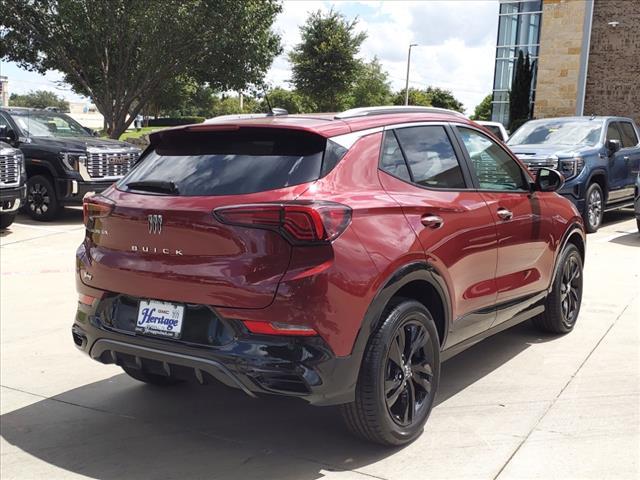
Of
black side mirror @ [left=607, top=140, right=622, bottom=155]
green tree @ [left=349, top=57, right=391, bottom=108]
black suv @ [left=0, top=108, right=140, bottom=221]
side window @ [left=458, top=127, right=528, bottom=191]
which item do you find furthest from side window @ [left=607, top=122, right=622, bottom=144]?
green tree @ [left=349, top=57, right=391, bottom=108]

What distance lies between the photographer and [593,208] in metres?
11.5

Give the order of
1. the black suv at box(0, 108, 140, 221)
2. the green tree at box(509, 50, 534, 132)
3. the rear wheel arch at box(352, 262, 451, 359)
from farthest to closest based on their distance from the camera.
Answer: the green tree at box(509, 50, 534, 132), the black suv at box(0, 108, 140, 221), the rear wheel arch at box(352, 262, 451, 359)

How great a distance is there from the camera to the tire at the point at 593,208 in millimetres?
11242

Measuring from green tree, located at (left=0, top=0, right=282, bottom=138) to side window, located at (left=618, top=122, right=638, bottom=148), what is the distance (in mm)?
15968

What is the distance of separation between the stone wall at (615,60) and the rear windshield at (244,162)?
32184 mm

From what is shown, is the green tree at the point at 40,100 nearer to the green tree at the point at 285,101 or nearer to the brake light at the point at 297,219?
the green tree at the point at 285,101

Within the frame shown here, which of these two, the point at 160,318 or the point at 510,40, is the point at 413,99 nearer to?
the point at 510,40

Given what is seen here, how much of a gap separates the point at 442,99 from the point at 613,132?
85.8 m

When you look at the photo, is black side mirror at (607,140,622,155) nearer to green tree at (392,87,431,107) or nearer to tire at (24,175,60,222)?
tire at (24,175,60,222)

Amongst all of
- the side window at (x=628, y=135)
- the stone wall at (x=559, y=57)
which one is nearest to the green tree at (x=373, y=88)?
the stone wall at (x=559, y=57)

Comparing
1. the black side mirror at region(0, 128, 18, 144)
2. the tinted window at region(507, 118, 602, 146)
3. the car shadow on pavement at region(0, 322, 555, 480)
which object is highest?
the tinted window at region(507, 118, 602, 146)

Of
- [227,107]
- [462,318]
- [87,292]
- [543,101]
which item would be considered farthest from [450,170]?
[227,107]

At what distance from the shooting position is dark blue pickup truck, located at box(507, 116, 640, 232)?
11086 millimetres

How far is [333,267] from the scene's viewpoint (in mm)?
3125
